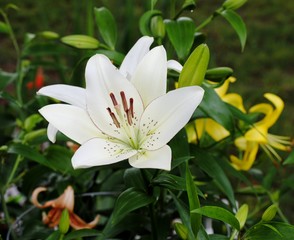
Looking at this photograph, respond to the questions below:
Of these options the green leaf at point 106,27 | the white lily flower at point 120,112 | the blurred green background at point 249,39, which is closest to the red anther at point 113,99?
the white lily flower at point 120,112

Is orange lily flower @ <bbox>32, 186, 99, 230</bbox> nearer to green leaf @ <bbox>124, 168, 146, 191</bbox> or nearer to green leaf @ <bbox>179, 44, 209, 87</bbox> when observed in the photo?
green leaf @ <bbox>124, 168, 146, 191</bbox>

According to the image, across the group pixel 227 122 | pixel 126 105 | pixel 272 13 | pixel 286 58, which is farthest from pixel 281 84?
pixel 126 105

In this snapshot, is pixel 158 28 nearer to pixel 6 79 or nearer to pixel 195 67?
pixel 195 67

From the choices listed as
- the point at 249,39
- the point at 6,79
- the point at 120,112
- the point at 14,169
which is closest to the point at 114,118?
the point at 120,112

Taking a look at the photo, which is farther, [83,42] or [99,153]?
[83,42]

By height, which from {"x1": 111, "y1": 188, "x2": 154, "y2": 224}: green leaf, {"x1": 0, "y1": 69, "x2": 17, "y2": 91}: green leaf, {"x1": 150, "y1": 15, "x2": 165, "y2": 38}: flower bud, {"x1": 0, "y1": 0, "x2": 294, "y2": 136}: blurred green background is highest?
{"x1": 150, "y1": 15, "x2": 165, "y2": 38}: flower bud

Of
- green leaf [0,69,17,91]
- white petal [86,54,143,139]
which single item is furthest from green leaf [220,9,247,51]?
green leaf [0,69,17,91]

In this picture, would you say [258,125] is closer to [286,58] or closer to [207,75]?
[207,75]

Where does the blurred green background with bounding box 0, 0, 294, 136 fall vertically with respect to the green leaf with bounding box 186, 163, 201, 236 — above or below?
below
